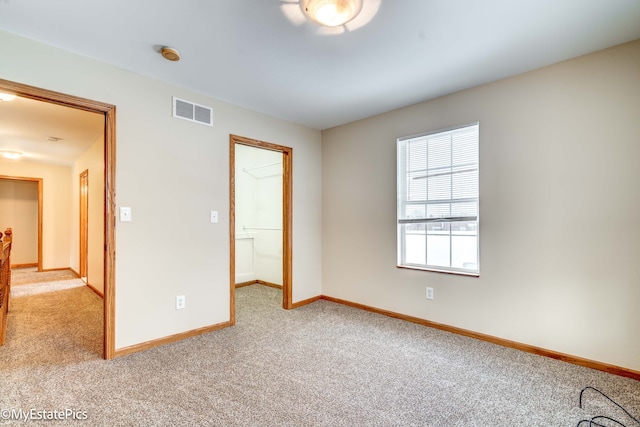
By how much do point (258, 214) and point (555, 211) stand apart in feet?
14.1

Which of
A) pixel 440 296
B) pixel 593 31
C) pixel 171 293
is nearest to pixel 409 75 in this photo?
pixel 593 31

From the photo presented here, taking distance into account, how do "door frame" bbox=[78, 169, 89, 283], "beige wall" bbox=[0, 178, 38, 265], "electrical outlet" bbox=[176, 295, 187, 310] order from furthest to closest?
1. "beige wall" bbox=[0, 178, 38, 265]
2. "door frame" bbox=[78, 169, 89, 283]
3. "electrical outlet" bbox=[176, 295, 187, 310]

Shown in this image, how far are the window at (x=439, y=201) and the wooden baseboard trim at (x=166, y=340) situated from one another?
85.5 inches

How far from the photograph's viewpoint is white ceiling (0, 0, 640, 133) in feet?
5.82

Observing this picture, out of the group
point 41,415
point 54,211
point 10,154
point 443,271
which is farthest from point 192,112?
point 54,211

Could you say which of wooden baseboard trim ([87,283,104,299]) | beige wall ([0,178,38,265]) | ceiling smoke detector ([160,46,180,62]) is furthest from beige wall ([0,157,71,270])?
ceiling smoke detector ([160,46,180,62])

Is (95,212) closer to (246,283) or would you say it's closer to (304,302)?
(246,283)

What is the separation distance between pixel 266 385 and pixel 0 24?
3.00 metres

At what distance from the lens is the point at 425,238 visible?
3.28 meters

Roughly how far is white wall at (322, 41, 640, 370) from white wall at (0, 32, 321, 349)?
215cm

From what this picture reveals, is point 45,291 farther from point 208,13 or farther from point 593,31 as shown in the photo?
point 593,31

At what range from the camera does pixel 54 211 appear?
21.0 feet

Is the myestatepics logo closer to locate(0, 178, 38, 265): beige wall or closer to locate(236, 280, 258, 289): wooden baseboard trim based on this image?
locate(236, 280, 258, 289): wooden baseboard trim

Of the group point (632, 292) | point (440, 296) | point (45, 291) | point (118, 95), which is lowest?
point (45, 291)
